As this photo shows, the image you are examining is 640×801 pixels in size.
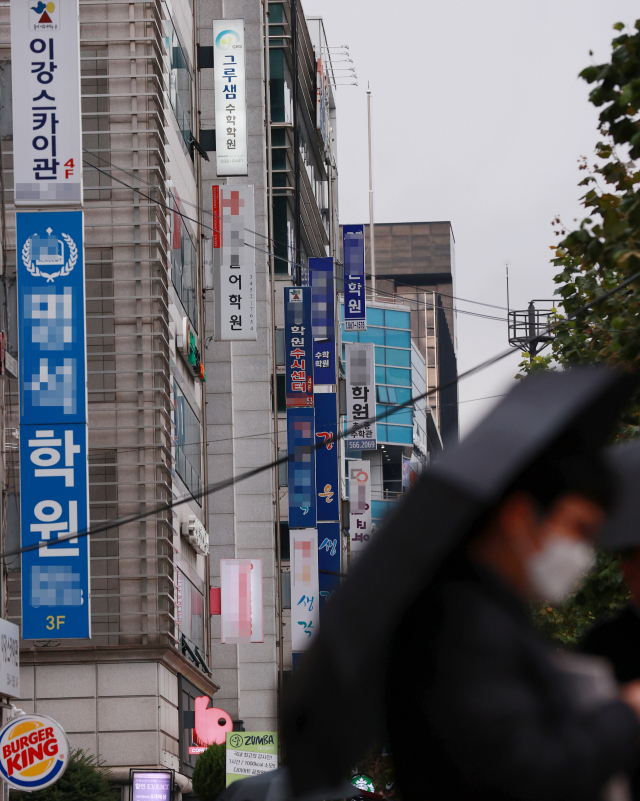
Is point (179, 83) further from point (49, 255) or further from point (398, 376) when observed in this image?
point (398, 376)

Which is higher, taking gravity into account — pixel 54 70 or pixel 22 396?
pixel 54 70

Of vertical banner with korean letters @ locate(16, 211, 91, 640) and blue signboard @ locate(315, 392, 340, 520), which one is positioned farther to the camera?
blue signboard @ locate(315, 392, 340, 520)

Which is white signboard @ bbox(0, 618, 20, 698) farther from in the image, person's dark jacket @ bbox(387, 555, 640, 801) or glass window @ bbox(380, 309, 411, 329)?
glass window @ bbox(380, 309, 411, 329)

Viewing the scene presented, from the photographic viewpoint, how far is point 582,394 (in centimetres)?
129

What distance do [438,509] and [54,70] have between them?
20510mm

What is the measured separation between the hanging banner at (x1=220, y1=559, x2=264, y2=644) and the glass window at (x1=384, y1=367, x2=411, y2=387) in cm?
5807

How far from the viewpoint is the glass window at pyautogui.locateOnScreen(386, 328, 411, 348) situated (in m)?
92.2

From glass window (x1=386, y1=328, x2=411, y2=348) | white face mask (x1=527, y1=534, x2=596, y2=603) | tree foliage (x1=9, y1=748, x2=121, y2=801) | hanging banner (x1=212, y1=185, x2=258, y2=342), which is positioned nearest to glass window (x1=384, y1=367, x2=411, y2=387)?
glass window (x1=386, y1=328, x2=411, y2=348)

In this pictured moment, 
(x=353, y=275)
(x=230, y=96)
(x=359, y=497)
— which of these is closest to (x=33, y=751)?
(x=230, y=96)

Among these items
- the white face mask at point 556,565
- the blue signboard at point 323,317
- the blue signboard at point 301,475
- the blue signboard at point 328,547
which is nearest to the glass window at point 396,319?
the blue signboard at point 323,317

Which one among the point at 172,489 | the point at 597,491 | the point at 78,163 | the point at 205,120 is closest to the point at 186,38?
the point at 205,120

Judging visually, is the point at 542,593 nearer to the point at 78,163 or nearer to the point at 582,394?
the point at 582,394

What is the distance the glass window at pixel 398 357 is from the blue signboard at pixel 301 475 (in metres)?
53.9

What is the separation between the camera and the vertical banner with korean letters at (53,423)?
Result: 21469 mm
